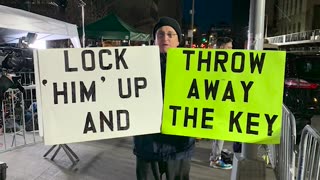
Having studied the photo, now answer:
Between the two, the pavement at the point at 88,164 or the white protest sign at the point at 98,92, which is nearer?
the white protest sign at the point at 98,92

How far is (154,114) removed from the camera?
248 centimetres

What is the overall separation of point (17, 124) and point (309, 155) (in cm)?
749

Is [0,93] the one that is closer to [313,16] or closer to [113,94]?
[113,94]

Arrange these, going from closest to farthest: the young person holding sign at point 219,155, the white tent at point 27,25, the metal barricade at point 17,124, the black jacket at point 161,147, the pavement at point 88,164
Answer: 1. the black jacket at point 161,147
2. the pavement at point 88,164
3. the young person holding sign at point 219,155
4. the white tent at point 27,25
5. the metal barricade at point 17,124

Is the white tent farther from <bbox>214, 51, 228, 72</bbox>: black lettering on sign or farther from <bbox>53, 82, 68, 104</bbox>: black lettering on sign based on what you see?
<bbox>214, 51, 228, 72</bbox>: black lettering on sign

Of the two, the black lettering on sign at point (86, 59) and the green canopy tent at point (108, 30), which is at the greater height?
the green canopy tent at point (108, 30)

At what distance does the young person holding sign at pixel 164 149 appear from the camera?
2826 millimetres

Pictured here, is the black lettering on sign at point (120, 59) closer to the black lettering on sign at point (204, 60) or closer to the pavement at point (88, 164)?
the black lettering on sign at point (204, 60)

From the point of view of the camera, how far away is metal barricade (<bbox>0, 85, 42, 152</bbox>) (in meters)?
7.55

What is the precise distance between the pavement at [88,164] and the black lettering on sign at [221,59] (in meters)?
3.40

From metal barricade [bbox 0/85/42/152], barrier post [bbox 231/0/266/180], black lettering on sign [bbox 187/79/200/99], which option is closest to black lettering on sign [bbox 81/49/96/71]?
black lettering on sign [bbox 187/79/200/99]

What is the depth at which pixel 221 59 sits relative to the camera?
95.3 inches

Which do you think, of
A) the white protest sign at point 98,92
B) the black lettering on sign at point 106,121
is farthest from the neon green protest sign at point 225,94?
the black lettering on sign at point 106,121

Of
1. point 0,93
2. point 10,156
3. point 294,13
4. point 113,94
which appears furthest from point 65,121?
point 294,13
